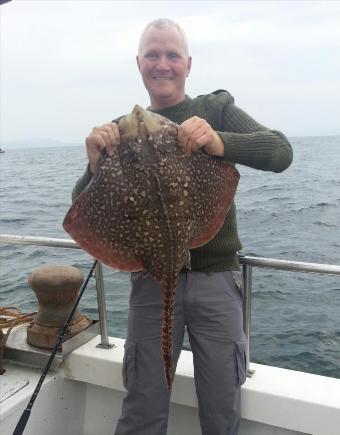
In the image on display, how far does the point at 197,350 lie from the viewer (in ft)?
8.63

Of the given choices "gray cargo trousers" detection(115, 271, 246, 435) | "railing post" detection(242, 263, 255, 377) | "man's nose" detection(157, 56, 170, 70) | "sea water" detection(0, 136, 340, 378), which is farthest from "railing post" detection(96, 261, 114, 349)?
"sea water" detection(0, 136, 340, 378)

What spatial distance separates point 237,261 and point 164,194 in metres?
0.85

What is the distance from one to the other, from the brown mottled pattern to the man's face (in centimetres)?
53

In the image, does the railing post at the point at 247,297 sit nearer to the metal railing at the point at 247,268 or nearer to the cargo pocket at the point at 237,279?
the metal railing at the point at 247,268

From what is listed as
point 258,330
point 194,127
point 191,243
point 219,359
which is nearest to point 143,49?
point 194,127

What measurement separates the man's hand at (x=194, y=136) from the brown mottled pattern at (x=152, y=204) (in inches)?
1.3

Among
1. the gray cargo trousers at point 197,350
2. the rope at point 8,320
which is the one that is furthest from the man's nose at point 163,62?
the rope at point 8,320

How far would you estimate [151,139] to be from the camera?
2062 mm

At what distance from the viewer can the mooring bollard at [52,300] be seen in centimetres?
338

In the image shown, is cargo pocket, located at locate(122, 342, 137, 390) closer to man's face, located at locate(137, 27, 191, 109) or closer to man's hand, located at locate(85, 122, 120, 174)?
man's hand, located at locate(85, 122, 120, 174)

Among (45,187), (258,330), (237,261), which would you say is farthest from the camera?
(45,187)

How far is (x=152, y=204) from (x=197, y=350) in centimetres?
99

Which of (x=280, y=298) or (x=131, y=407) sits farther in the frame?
(x=280, y=298)

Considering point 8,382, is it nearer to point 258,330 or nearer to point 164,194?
point 164,194
